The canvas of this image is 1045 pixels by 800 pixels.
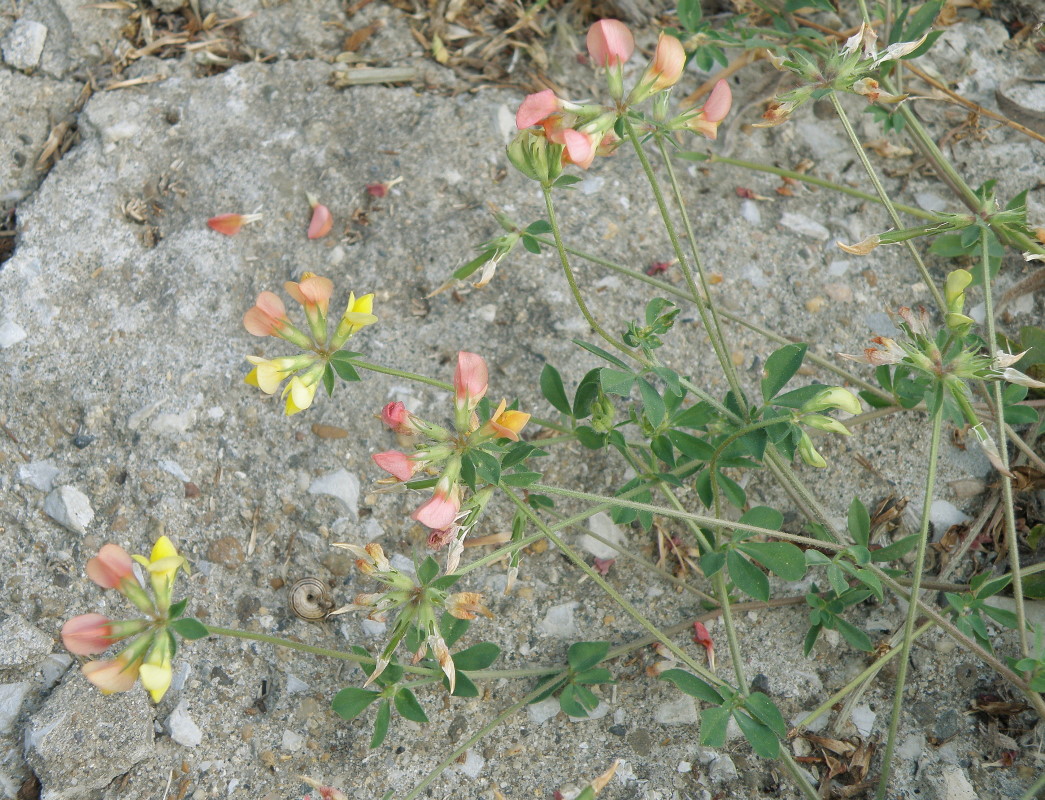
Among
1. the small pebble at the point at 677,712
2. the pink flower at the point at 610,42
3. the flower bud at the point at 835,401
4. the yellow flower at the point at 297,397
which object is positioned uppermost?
the pink flower at the point at 610,42

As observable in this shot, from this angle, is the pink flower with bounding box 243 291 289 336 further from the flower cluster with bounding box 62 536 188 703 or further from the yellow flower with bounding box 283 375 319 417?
the flower cluster with bounding box 62 536 188 703

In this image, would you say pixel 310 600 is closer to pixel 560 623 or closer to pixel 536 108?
pixel 560 623

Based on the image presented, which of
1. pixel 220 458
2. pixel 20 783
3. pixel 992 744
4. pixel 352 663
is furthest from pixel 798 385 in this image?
pixel 20 783

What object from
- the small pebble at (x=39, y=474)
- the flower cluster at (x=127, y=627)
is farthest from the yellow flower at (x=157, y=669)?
the small pebble at (x=39, y=474)

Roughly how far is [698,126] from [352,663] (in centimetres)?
163

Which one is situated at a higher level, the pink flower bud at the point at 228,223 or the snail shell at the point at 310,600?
the pink flower bud at the point at 228,223

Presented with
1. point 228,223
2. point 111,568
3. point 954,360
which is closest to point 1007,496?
point 954,360

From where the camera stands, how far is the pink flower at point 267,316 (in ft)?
6.29

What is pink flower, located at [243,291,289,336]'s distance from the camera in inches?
75.5

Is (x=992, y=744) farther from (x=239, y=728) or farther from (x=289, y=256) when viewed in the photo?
(x=289, y=256)

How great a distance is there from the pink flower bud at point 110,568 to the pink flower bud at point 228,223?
1.36 metres

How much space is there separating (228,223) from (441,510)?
5.00ft

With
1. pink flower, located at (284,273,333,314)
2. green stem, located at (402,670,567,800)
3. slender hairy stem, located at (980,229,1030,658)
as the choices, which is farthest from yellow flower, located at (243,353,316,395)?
slender hairy stem, located at (980,229,1030,658)

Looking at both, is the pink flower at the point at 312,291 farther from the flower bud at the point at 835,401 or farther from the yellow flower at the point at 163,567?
the flower bud at the point at 835,401
